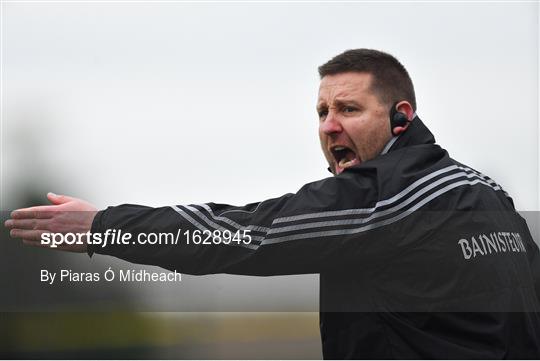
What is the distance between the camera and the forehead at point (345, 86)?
480 centimetres

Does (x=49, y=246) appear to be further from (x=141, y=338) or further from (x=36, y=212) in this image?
A: (x=141, y=338)

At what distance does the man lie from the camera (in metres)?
3.98

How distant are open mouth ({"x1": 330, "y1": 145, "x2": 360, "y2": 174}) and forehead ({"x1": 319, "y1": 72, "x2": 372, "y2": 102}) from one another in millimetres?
327

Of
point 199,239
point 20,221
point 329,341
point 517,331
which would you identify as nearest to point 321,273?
point 329,341

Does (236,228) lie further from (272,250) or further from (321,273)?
(321,273)

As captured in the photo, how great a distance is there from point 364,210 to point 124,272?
2.36 m

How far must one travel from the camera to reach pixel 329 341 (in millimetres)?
4277

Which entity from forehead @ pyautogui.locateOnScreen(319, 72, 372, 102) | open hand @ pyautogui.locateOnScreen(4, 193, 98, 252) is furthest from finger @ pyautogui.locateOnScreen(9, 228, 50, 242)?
forehead @ pyautogui.locateOnScreen(319, 72, 372, 102)

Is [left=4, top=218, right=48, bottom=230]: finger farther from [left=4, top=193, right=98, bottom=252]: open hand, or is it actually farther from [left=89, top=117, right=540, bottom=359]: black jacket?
[left=89, top=117, right=540, bottom=359]: black jacket

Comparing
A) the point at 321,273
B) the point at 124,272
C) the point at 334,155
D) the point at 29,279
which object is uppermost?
the point at 334,155

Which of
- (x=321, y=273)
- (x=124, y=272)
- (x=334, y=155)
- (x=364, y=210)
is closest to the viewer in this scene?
(x=364, y=210)

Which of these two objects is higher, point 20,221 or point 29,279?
point 20,221

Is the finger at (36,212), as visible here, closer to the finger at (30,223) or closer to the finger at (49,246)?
the finger at (30,223)

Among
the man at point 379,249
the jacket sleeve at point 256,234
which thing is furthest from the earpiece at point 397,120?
the jacket sleeve at point 256,234
